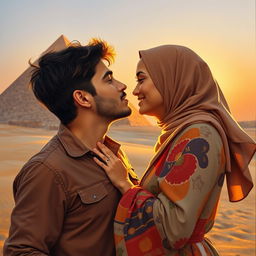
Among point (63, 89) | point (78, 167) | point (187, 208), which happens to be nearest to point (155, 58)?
point (63, 89)

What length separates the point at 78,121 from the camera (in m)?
2.09

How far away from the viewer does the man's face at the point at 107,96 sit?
2.10m

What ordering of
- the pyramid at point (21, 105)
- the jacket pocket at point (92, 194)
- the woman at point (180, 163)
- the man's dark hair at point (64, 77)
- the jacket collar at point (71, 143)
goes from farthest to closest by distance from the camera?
the pyramid at point (21, 105), the man's dark hair at point (64, 77), the jacket collar at point (71, 143), the jacket pocket at point (92, 194), the woman at point (180, 163)

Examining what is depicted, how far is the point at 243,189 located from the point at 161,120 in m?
0.50

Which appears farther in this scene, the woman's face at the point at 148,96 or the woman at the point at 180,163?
the woman's face at the point at 148,96

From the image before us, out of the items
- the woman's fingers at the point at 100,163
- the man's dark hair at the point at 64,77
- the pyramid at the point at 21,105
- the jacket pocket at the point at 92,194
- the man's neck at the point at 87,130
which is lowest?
the pyramid at the point at 21,105

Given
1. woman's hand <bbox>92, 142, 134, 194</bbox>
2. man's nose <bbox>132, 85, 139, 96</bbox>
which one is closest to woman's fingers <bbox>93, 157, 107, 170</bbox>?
woman's hand <bbox>92, 142, 134, 194</bbox>

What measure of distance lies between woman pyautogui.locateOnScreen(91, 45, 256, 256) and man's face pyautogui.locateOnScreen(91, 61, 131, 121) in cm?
9

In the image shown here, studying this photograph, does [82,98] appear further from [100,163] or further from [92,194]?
[92,194]

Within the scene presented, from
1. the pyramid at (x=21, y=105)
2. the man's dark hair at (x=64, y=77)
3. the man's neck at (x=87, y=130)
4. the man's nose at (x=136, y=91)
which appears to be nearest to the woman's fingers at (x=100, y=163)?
the man's neck at (x=87, y=130)

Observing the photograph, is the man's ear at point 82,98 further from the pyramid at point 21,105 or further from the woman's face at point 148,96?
the pyramid at point 21,105

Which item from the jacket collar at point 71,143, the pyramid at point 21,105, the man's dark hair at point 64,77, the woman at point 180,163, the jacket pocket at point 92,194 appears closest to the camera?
the woman at point 180,163

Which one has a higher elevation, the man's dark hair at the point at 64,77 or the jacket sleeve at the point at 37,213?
the man's dark hair at the point at 64,77

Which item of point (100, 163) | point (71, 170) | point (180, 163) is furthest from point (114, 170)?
point (180, 163)
